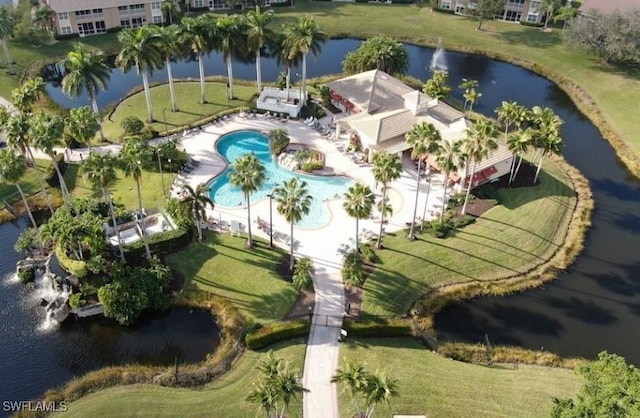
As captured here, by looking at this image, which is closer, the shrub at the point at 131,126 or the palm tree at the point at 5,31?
the shrub at the point at 131,126

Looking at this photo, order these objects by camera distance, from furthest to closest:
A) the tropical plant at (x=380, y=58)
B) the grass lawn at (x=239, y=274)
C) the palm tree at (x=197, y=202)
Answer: the tropical plant at (x=380, y=58), the palm tree at (x=197, y=202), the grass lawn at (x=239, y=274)

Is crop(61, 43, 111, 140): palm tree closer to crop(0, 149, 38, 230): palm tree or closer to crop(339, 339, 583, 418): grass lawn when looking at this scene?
crop(0, 149, 38, 230): palm tree

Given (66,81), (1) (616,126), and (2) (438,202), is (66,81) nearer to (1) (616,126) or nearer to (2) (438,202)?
(2) (438,202)

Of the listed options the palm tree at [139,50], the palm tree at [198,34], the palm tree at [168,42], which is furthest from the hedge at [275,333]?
the palm tree at [198,34]

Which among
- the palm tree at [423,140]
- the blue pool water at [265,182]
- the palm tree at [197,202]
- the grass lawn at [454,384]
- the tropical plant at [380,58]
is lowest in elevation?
the grass lawn at [454,384]

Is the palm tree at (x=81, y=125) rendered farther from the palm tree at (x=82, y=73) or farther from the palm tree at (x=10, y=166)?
the palm tree at (x=10, y=166)

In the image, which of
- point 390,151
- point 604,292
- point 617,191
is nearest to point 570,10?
point 617,191
